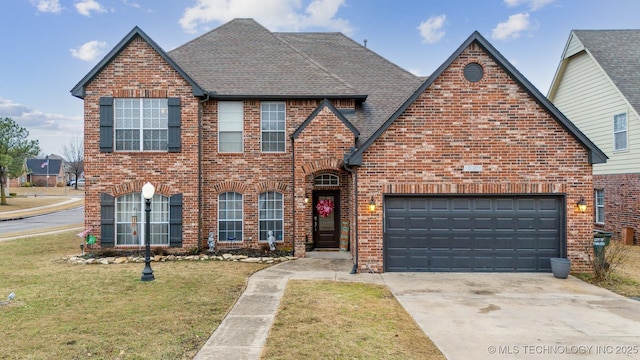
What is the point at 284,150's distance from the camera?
1349 cm

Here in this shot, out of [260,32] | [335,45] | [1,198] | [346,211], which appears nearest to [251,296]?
[346,211]

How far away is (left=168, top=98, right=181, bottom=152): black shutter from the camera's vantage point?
12602 mm

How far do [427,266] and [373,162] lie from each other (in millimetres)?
3420

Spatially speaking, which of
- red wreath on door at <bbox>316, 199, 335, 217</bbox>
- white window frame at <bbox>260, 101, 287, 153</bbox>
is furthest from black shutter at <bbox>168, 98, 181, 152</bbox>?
red wreath on door at <bbox>316, 199, 335, 217</bbox>

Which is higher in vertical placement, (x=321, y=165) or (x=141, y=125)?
(x=141, y=125)

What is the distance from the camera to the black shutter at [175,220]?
1262 cm

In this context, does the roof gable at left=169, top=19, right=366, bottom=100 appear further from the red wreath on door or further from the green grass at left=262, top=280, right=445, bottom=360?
the green grass at left=262, top=280, right=445, bottom=360

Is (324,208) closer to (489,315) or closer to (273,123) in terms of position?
(273,123)

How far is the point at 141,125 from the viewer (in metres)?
12.7

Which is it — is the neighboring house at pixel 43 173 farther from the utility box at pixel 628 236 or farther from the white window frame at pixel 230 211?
the utility box at pixel 628 236

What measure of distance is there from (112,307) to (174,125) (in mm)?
7058

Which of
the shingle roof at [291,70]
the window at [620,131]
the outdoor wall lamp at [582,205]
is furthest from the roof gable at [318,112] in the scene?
the window at [620,131]

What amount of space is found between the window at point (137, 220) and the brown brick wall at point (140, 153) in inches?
15.7

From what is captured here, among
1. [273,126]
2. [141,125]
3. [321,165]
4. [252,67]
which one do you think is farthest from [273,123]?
[141,125]
